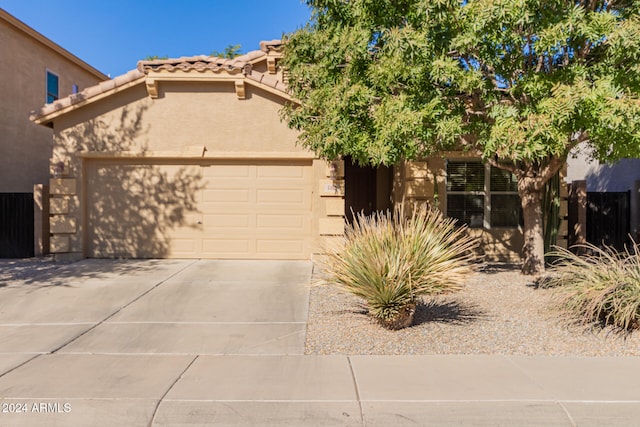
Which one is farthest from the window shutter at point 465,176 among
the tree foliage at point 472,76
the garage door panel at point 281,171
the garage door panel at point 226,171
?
the garage door panel at point 226,171

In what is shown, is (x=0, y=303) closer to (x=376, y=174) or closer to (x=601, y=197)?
(x=376, y=174)

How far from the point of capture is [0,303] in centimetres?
751

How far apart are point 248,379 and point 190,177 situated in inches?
304

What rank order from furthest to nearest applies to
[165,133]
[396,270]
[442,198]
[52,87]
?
1. [52,87]
2. [442,198]
3. [165,133]
4. [396,270]

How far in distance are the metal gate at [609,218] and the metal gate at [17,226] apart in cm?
1497

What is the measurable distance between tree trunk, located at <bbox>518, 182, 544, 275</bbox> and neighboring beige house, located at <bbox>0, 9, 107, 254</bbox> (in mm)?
13816

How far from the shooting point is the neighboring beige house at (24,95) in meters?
14.2

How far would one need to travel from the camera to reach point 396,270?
5.60 meters

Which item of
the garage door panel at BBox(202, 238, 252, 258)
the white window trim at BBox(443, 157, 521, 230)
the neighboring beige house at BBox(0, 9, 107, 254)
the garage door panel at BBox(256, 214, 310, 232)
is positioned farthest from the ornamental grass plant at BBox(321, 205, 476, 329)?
the neighboring beige house at BBox(0, 9, 107, 254)

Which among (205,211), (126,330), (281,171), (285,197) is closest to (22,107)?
(205,211)

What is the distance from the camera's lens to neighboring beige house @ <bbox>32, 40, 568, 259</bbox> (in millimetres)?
11125

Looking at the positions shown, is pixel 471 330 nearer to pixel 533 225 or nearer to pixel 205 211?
pixel 533 225

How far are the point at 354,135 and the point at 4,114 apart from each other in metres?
12.3

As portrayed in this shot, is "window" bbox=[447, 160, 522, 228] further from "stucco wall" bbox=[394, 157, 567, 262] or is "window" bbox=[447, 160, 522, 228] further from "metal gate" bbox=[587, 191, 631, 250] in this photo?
"metal gate" bbox=[587, 191, 631, 250]
